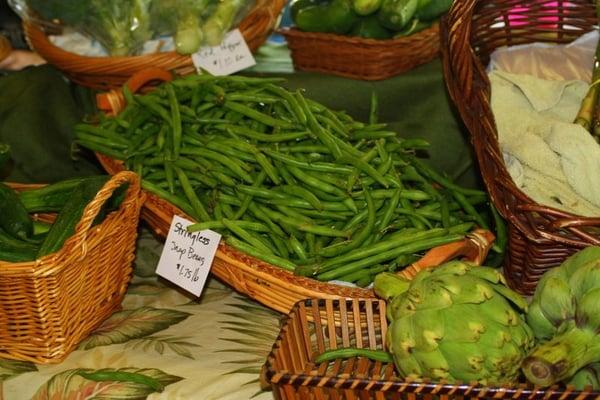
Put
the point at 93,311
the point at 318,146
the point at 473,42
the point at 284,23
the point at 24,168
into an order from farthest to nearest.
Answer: the point at 284,23
the point at 24,168
the point at 473,42
the point at 318,146
the point at 93,311

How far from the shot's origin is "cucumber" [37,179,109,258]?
1.41 m

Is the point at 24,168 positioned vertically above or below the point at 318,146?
below

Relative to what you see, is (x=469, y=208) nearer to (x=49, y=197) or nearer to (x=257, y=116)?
(x=257, y=116)

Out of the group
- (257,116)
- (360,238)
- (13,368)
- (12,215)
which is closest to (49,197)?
(12,215)

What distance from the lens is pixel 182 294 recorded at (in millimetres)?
1720

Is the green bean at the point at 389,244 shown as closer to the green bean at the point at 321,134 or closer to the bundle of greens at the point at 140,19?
the green bean at the point at 321,134

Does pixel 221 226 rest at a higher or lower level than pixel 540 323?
lower

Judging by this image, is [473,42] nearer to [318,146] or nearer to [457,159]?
[457,159]

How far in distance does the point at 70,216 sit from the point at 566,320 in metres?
0.82

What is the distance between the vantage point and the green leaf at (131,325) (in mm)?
1531

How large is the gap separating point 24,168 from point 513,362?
4.38 feet

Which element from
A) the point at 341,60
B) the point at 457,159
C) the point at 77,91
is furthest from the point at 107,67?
the point at 457,159

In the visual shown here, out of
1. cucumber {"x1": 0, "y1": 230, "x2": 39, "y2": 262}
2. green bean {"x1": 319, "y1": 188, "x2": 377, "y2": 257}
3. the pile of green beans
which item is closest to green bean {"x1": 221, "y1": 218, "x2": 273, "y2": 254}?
the pile of green beans

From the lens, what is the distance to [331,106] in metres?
2.03
